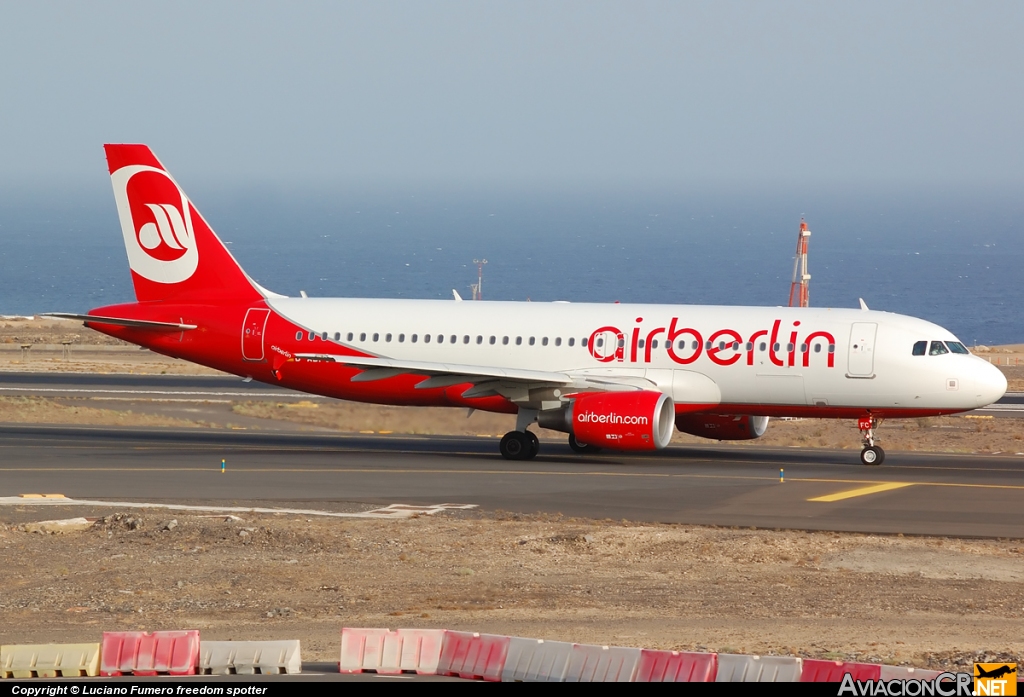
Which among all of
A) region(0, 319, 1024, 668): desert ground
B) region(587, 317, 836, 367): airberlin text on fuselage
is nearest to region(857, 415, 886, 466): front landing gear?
region(587, 317, 836, 367): airberlin text on fuselage

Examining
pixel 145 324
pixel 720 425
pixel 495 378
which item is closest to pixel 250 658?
pixel 495 378

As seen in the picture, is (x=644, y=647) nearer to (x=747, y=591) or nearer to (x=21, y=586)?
(x=747, y=591)

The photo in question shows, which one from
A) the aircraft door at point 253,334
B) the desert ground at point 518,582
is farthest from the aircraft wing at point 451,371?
the desert ground at point 518,582

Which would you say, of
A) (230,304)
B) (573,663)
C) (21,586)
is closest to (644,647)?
(573,663)

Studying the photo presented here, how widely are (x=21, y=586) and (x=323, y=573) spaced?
4104 millimetres

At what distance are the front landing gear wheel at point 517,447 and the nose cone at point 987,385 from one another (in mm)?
10685

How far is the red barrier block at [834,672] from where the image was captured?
40.5 feet

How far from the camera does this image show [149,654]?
1351 centimetres

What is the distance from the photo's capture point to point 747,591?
18656mm

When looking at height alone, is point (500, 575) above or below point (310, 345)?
below

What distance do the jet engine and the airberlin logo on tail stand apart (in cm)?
1224

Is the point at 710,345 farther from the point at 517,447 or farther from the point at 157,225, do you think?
the point at 157,225

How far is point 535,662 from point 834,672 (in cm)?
278

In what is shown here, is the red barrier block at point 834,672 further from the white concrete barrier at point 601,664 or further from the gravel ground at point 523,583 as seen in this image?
the gravel ground at point 523,583
